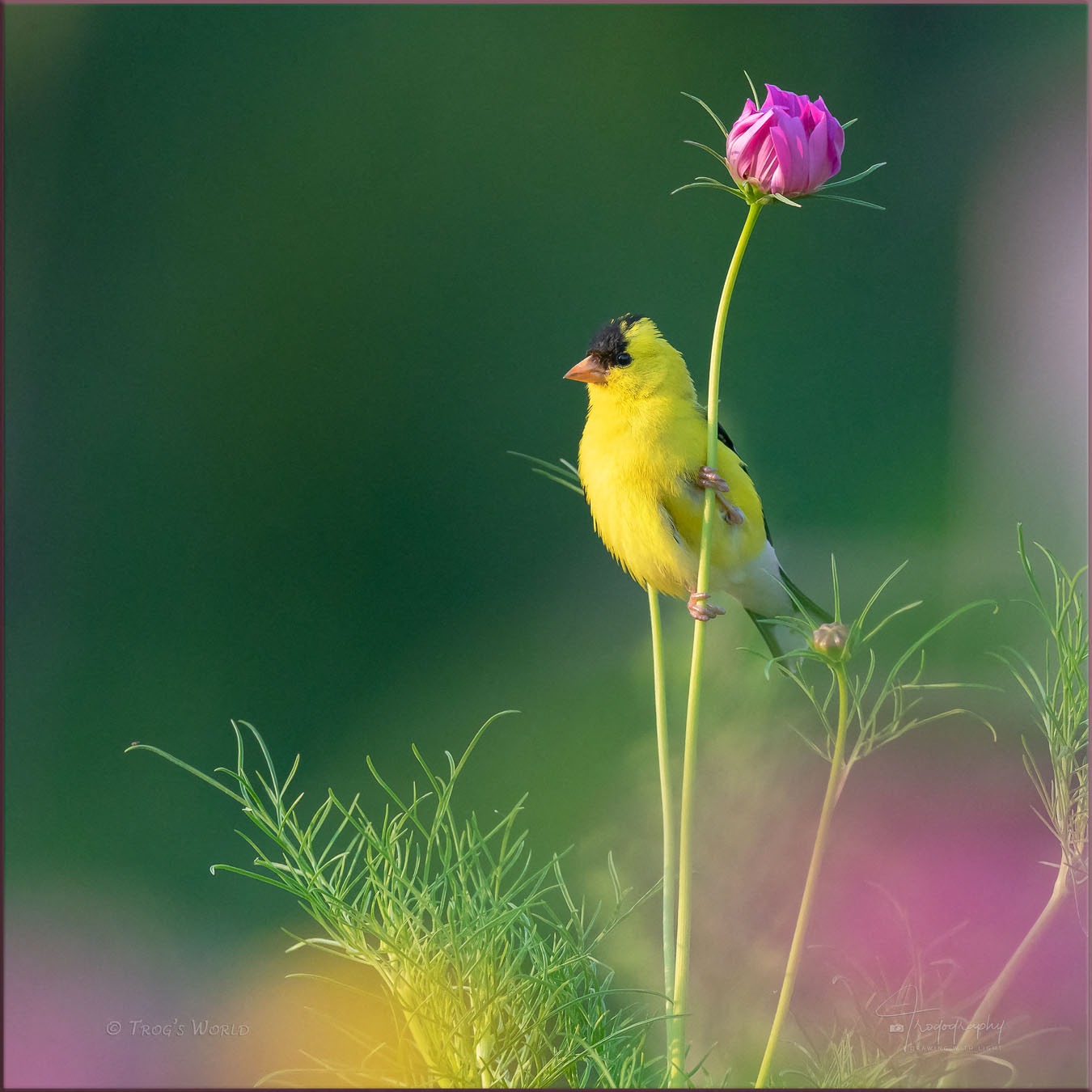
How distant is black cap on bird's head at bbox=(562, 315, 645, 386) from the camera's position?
0.96m

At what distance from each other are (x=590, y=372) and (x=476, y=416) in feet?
1.31

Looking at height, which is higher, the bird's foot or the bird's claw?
the bird's claw

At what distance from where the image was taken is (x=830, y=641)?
0.75 meters

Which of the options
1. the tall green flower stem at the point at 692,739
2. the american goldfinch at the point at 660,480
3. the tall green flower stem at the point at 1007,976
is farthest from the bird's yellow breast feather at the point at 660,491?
the tall green flower stem at the point at 1007,976

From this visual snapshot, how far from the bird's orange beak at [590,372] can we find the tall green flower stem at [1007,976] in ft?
1.82

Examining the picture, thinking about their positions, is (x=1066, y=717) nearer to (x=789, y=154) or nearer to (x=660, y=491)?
(x=660, y=491)

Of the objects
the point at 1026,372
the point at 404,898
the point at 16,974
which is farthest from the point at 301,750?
the point at 1026,372

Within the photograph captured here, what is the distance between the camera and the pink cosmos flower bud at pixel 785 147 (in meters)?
0.68

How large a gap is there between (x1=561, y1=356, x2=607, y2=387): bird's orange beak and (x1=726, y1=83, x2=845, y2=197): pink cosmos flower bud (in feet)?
0.90

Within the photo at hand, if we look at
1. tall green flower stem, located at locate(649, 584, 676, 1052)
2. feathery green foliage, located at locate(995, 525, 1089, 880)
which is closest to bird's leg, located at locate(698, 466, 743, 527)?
tall green flower stem, located at locate(649, 584, 676, 1052)

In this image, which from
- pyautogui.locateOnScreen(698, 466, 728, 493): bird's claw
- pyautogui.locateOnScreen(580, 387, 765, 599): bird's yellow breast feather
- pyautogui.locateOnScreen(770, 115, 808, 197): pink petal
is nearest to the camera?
pyautogui.locateOnScreen(770, 115, 808, 197): pink petal

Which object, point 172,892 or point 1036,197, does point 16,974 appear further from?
point 1036,197

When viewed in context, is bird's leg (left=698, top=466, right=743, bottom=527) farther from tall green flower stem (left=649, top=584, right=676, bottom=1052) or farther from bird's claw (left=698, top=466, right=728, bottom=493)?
tall green flower stem (left=649, top=584, right=676, bottom=1052)

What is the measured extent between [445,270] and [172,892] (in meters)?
0.80
